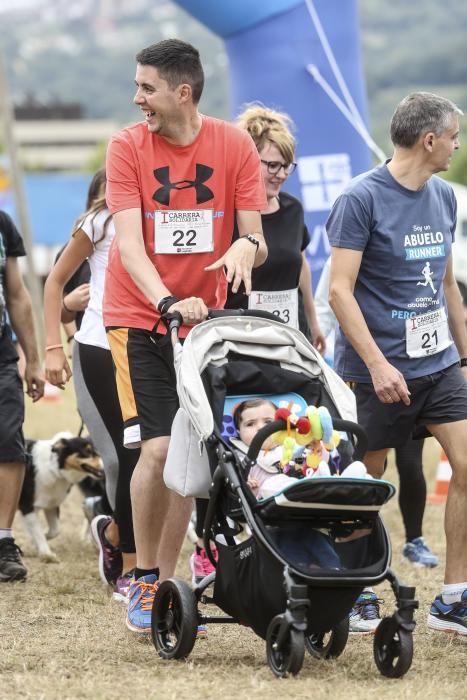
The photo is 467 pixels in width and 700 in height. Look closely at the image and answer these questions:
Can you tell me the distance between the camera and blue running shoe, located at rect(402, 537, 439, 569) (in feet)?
22.6

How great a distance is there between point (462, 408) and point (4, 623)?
2.05 meters

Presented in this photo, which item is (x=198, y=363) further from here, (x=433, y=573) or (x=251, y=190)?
(x=433, y=573)

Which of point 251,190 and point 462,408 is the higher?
point 251,190

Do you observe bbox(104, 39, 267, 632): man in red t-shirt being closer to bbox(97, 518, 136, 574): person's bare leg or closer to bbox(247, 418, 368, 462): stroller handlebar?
bbox(247, 418, 368, 462): stroller handlebar

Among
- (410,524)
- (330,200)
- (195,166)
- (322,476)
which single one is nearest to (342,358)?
(195,166)

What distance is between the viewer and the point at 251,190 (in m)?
5.05

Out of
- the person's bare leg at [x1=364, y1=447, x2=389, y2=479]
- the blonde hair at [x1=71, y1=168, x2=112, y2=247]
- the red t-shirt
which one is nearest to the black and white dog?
the blonde hair at [x1=71, y1=168, x2=112, y2=247]

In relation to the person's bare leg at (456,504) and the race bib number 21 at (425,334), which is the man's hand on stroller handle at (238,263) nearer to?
the race bib number 21 at (425,334)

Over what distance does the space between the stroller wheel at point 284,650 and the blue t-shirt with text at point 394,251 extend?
1.45 metres

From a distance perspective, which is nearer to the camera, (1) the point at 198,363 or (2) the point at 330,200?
(1) the point at 198,363

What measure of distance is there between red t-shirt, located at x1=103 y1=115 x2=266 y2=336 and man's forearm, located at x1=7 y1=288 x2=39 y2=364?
1803mm


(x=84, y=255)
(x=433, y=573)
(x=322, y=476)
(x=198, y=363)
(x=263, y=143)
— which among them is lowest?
(x=433, y=573)

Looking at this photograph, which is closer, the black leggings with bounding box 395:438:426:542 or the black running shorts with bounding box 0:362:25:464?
the black running shorts with bounding box 0:362:25:464

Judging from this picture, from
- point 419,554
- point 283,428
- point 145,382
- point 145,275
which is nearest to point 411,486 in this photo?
point 419,554
